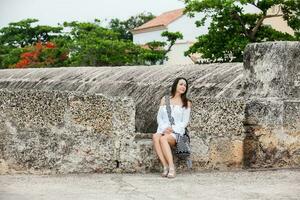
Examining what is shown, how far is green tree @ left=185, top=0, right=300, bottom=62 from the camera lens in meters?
19.6

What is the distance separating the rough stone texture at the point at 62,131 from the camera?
5.08 m

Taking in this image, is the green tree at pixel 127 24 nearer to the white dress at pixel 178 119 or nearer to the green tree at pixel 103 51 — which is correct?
the green tree at pixel 103 51

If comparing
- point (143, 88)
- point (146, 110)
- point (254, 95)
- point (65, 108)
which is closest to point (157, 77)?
point (143, 88)

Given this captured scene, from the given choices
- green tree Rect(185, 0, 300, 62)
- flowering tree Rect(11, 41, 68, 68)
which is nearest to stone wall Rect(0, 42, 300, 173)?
green tree Rect(185, 0, 300, 62)

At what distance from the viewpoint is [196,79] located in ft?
21.2

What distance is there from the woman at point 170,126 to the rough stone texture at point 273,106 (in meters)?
0.64

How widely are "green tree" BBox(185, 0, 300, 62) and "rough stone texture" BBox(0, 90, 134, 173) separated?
14.4 meters

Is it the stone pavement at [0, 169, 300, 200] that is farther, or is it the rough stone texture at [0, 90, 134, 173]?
the rough stone texture at [0, 90, 134, 173]

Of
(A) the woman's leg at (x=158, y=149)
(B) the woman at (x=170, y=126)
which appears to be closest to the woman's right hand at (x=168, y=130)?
(B) the woman at (x=170, y=126)

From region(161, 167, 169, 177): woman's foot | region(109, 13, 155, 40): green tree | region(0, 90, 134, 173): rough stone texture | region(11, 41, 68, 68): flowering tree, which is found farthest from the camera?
region(109, 13, 155, 40): green tree

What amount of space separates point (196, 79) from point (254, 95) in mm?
878

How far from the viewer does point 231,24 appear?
65.7ft

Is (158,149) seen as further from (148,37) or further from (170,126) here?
(148,37)

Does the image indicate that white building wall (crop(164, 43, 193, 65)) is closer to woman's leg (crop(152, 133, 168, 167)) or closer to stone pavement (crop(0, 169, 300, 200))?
woman's leg (crop(152, 133, 168, 167))
